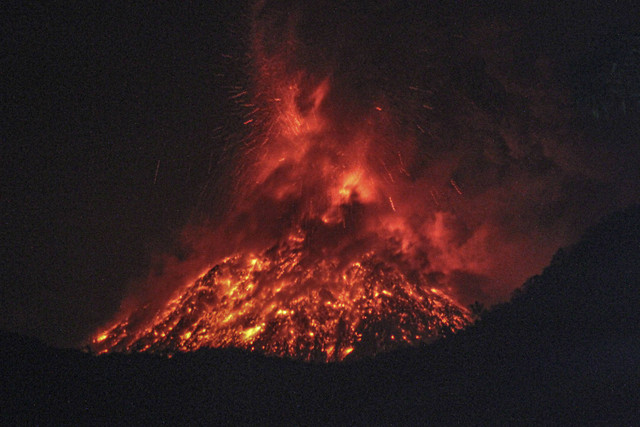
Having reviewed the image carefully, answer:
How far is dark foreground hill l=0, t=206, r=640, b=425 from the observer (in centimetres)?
281

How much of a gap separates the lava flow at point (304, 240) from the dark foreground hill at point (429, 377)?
385mm

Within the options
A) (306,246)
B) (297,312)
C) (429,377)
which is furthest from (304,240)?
(429,377)

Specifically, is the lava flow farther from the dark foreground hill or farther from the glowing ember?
the dark foreground hill

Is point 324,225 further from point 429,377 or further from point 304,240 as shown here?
point 429,377

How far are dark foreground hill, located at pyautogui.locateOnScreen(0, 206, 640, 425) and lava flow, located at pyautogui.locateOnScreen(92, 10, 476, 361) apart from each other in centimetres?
38

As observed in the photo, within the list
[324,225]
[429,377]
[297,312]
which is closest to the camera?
[429,377]

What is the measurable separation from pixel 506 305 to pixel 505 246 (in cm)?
60

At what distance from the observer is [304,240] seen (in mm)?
4008

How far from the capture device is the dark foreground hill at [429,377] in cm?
281

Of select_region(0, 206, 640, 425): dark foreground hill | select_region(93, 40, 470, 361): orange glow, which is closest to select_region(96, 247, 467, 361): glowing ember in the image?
select_region(93, 40, 470, 361): orange glow

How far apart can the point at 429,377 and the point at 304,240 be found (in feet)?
5.24

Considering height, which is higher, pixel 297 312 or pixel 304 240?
pixel 304 240

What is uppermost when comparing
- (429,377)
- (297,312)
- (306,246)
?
(306,246)

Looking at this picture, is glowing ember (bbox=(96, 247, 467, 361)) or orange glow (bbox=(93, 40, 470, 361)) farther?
orange glow (bbox=(93, 40, 470, 361))
